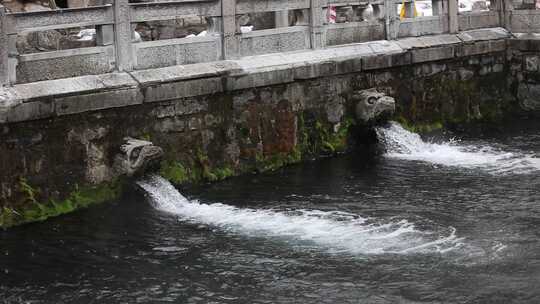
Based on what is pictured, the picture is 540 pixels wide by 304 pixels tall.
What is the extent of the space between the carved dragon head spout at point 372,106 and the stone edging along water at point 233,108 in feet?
0.84

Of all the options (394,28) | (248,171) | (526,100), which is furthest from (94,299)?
(526,100)

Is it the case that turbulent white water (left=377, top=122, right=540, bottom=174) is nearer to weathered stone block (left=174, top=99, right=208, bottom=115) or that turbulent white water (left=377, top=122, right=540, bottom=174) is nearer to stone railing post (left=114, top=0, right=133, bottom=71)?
weathered stone block (left=174, top=99, right=208, bottom=115)

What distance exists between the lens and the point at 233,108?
17.4m

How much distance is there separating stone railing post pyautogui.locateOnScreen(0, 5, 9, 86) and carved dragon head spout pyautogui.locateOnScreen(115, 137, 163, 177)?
2158 millimetres

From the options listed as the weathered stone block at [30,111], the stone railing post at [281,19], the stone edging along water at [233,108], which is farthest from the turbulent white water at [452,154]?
the weathered stone block at [30,111]

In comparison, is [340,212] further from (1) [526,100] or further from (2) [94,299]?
(1) [526,100]

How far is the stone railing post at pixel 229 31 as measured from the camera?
1707cm

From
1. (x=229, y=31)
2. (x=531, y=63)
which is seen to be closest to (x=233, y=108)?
(x=229, y=31)

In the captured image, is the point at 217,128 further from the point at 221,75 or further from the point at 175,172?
the point at 175,172

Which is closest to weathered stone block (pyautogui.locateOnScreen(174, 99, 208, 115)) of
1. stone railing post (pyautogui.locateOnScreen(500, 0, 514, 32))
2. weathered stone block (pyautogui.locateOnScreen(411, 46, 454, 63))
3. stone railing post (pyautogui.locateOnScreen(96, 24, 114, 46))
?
stone railing post (pyautogui.locateOnScreen(96, 24, 114, 46))

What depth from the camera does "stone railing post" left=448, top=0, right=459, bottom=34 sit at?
21625mm

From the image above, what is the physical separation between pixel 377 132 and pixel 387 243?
653cm

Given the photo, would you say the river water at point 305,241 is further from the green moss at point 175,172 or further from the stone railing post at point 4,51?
the stone railing post at point 4,51

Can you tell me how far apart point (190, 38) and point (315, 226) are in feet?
14.4
